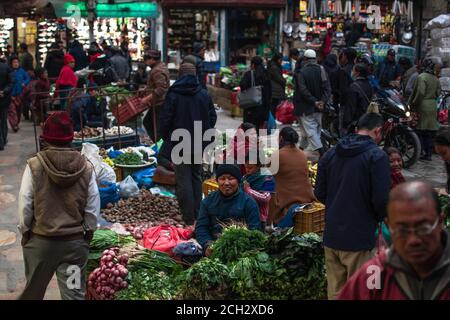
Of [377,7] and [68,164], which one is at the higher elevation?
[377,7]

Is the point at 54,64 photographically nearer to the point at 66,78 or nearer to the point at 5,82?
the point at 66,78

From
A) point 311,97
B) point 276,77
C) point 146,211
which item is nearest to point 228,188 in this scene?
point 146,211

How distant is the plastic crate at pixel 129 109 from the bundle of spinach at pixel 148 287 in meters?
5.47

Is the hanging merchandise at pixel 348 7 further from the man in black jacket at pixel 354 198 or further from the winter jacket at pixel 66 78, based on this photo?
the man in black jacket at pixel 354 198

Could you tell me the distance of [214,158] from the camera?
1027 centimetres

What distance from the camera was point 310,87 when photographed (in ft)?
39.4

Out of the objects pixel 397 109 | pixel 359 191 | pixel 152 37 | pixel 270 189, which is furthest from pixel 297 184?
pixel 152 37

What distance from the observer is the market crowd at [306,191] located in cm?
310

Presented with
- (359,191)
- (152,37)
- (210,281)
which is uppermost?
(152,37)

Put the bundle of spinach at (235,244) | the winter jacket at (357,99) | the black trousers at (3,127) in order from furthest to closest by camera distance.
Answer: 1. the black trousers at (3,127)
2. the winter jacket at (357,99)
3. the bundle of spinach at (235,244)

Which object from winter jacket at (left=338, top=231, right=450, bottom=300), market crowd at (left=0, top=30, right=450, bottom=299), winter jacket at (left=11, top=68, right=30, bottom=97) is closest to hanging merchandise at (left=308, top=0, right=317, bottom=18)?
winter jacket at (left=11, top=68, right=30, bottom=97)

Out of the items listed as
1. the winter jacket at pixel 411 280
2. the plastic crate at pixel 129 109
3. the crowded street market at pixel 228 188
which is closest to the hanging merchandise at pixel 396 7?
the crowded street market at pixel 228 188

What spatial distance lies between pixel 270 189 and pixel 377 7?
618 inches
